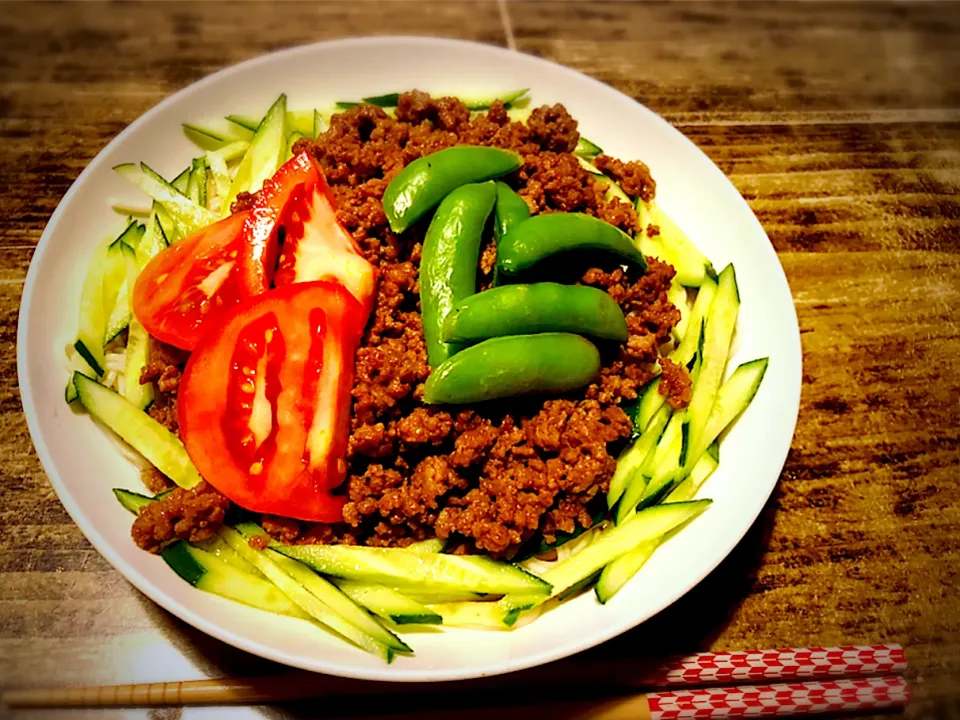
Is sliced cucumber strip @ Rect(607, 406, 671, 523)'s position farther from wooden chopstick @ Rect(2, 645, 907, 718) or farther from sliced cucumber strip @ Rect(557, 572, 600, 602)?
wooden chopstick @ Rect(2, 645, 907, 718)

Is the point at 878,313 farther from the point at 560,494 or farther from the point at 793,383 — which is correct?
the point at 560,494

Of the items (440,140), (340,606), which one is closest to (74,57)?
(440,140)

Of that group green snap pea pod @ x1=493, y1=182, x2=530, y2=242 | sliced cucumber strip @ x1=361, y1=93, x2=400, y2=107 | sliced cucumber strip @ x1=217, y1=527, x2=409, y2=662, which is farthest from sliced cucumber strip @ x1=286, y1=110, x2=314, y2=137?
sliced cucumber strip @ x1=217, y1=527, x2=409, y2=662

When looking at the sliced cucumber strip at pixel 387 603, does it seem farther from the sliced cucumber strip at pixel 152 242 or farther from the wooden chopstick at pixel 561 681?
the sliced cucumber strip at pixel 152 242

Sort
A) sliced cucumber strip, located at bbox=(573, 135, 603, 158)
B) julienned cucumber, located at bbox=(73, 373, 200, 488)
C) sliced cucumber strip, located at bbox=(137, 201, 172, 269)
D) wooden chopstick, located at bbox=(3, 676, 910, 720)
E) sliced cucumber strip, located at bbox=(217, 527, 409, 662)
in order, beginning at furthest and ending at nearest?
1. sliced cucumber strip, located at bbox=(573, 135, 603, 158)
2. sliced cucumber strip, located at bbox=(137, 201, 172, 269)
3. julienned cucumber, located at bbox=(73, 373, 200, 488)
4. wooden chopstick, located at bbox=(3, 676, 910, 720)
5. sliced cucumber strip, located at bbox=(217, 527, 409, 662)

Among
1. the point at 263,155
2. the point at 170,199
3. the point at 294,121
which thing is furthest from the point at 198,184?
the point at 294,121

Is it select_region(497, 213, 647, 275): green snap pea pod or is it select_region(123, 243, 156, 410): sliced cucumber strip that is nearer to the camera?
select_region(497, 213, 647, 275): green snap pea pod
